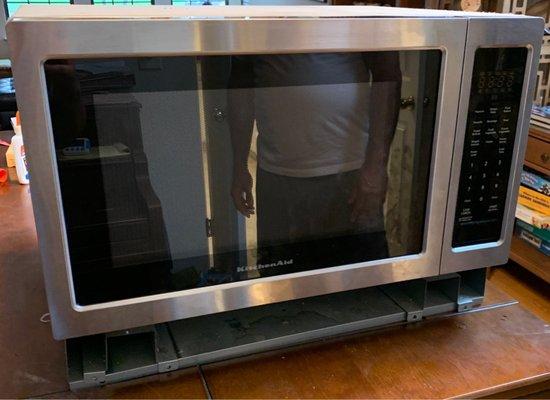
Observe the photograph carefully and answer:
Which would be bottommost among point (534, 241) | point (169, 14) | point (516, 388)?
point (534, 241)

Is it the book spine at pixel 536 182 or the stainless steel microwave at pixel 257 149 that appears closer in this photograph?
the stainless steel microwave at pixel 257 149

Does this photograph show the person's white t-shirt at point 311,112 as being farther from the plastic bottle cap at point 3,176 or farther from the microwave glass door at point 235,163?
the plastic bottle cap at point 3,176

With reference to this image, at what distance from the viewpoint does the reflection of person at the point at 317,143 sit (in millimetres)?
656

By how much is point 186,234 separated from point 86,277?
128 mm

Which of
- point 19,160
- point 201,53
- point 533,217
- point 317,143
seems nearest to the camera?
point 201,53

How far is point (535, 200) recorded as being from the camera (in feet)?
6.37

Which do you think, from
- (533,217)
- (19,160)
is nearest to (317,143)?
(19,160)

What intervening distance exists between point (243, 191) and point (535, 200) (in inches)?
62.4

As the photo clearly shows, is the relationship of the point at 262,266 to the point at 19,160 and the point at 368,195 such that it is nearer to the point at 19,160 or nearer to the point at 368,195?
the point at 368,195

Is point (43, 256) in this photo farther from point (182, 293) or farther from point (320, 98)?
point (320, 98)

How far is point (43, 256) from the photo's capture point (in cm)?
60

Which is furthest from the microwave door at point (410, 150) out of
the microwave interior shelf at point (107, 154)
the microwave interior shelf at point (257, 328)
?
the microwave interior shelf at point (107, 154)

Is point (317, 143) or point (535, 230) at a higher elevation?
point (317, 143)

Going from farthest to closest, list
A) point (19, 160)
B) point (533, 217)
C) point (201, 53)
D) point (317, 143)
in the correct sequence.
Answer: point (533, 217) < point (19, 160) < point (317, 143) < point (201, 53)
